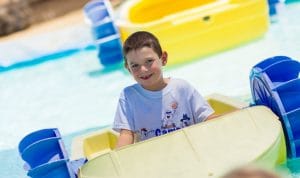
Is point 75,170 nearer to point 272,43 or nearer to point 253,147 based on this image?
point 253,147

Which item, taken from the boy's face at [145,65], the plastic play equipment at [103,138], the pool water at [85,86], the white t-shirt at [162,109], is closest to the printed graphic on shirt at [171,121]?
the white t-shirt at [162,109]

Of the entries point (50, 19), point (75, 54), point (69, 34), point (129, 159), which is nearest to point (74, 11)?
point (50, 19)

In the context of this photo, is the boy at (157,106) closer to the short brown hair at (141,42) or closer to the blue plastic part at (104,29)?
the short brown hair at (141,42)

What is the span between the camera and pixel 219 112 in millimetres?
3432

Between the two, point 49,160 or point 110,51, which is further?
point 110,51

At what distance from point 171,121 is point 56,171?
0.57m

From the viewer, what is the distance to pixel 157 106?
305 centimetres

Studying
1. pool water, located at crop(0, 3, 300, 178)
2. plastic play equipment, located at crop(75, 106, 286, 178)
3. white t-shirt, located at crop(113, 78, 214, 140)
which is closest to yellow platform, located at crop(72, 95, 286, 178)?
plastic play equipment, located at crop(75, 106, 286, 178)

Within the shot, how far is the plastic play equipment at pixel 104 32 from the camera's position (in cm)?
597

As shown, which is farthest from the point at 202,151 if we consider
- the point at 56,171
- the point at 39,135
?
the point at 39,135

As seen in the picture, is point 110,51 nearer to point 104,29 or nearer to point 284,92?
point 104,29

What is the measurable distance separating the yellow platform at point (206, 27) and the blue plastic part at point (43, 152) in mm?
2579

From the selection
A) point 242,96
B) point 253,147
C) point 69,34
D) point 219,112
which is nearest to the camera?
point 253,147

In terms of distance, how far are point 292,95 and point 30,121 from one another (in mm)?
2720
